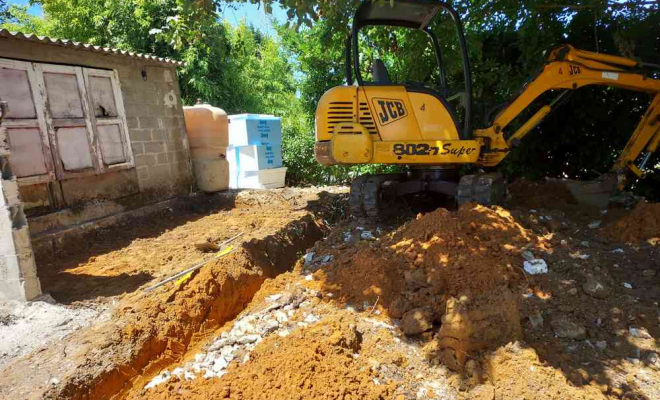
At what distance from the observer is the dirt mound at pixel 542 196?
6.29m

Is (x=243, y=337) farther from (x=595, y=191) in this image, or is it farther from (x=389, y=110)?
(x=595, y=191)

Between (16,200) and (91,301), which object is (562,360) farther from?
(16,200)

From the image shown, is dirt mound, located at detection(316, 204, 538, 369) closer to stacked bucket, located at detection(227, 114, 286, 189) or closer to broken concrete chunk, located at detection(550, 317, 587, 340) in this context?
broken concrete chunk, located at detection(550, 317, 587, 340)

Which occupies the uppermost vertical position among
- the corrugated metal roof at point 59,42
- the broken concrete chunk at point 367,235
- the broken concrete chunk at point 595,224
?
the corrugated metal roof at point 59,42

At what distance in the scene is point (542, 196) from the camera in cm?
650

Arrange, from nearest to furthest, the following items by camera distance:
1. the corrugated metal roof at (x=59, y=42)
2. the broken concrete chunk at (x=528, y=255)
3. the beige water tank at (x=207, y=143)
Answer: the broken concrete chunk at (x=528, y=255), the corrugated metal roof at (x=59, y=42), the beige water tank at (x=207, y=143)

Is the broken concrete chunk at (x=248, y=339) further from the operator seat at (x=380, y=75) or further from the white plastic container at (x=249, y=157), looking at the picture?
the white plastic container at (x=249, y=157)

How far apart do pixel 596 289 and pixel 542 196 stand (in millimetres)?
3221

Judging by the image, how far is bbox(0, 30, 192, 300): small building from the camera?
5773mm

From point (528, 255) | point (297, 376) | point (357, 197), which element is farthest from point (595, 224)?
point (297, 376)

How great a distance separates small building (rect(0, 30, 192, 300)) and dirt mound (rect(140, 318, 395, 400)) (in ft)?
12.4

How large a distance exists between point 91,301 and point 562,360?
413cm

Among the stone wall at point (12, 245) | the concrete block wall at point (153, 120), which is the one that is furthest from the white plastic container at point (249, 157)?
the stone wall at point (12, 245)

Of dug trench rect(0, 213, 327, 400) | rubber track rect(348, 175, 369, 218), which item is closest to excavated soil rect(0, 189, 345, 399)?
dug trench rect(0, 213, 327, 400)
